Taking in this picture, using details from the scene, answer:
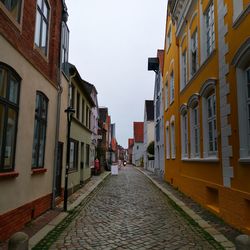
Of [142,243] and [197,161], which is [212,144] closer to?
[197,161]

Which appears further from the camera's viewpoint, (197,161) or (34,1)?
(197,161)

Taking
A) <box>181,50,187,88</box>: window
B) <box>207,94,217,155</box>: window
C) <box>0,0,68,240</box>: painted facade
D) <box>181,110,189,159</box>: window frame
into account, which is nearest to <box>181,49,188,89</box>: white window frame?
<box>181,50,187,88</box>: window

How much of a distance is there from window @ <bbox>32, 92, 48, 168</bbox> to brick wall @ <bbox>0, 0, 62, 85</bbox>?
2.80 feet

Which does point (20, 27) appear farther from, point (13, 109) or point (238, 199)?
point (238, 199)

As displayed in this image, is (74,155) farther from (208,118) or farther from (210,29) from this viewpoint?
(210,29)

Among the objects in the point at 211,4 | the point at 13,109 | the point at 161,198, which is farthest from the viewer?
the point at 161,198

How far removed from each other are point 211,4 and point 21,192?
331 inches

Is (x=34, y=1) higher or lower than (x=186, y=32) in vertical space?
lower

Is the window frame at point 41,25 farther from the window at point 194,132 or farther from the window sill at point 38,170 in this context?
the window at point 194,132

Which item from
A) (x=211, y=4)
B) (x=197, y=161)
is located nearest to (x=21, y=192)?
(x=197, y=161)

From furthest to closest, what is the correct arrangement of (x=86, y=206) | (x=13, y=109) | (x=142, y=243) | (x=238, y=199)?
(x=86, y=206), (x=238, y=199), (x=13, y=109), (x=142, y=243)

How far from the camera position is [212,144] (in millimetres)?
10898

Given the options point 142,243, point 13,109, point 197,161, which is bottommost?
point 142,243

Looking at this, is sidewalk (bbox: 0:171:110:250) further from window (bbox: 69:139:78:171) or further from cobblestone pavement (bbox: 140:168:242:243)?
window (bbox: 69:139:78:171)
